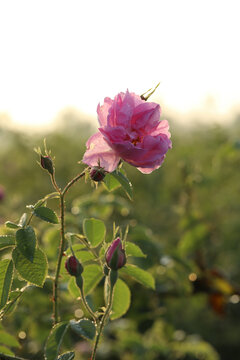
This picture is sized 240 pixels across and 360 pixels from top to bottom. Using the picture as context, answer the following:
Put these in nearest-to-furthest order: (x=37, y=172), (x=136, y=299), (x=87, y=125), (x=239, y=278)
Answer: (x=136, y=299) → (x=239, y=278) → (x=37, y=172) → (x=87, y=125)

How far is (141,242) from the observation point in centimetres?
126

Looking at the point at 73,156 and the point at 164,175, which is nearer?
the point at 164,175

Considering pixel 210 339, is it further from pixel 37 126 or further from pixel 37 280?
pixel 37 280

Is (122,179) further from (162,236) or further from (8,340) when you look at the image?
(162,236)

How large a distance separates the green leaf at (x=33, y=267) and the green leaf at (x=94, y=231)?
0.60 feet

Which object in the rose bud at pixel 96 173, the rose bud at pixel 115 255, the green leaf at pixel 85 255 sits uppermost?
the rose bud at pixel 96 173

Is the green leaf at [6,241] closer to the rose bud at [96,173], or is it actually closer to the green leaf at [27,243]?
the green leaf at [27,243]

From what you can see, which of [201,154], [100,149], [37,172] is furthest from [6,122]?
[100,149]

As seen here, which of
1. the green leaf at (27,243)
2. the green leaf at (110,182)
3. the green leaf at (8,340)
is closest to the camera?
the green leaf at (27,243)

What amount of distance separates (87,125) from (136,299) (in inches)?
120

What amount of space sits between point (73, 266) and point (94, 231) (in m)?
0.15

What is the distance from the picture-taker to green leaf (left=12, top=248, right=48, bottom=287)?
586 millimetres

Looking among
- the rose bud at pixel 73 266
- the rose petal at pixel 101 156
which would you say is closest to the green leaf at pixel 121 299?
Result: the rose bud at pixel 73 266

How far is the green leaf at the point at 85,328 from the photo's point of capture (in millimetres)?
627
